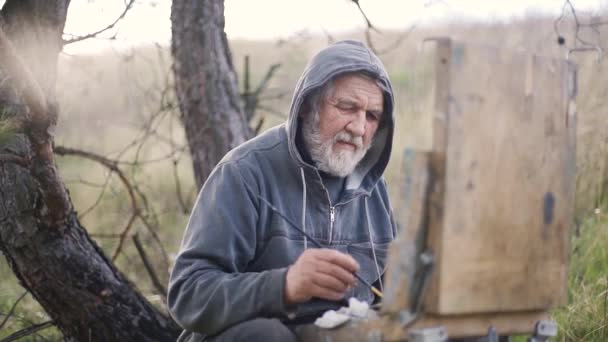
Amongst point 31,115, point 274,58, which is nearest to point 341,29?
point 31,115

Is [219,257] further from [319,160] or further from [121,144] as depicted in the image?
Answer: [121,144]

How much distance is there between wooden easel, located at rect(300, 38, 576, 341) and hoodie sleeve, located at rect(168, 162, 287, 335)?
0.38 m

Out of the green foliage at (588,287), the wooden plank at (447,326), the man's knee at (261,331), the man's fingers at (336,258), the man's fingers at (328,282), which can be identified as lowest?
the green foliage at (588,287)

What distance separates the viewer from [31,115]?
316 centimetres

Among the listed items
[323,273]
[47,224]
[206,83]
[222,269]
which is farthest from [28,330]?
[323,273]

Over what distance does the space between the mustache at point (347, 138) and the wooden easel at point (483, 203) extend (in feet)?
3.03

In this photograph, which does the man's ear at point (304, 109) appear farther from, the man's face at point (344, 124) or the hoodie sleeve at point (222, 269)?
the hoodie sleeve at point (222, 269)

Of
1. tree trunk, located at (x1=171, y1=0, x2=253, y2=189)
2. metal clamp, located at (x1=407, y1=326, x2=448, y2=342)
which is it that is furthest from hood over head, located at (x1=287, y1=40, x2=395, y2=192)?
tree trunk, located at (x1=171, y1=0, x2=253, y2=189)

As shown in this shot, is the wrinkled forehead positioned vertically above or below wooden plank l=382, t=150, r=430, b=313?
above

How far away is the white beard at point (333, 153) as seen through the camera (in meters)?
3.43

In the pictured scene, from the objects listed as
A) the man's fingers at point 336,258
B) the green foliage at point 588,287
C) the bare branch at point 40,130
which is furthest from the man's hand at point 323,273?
the green foliage at point 588,287

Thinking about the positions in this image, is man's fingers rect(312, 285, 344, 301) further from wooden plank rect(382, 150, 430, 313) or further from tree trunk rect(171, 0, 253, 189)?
tree trunk rect(171, 0, 253, 189)

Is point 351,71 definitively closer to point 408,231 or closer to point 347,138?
point 347,138

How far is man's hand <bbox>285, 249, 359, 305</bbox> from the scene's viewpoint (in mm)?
2768
